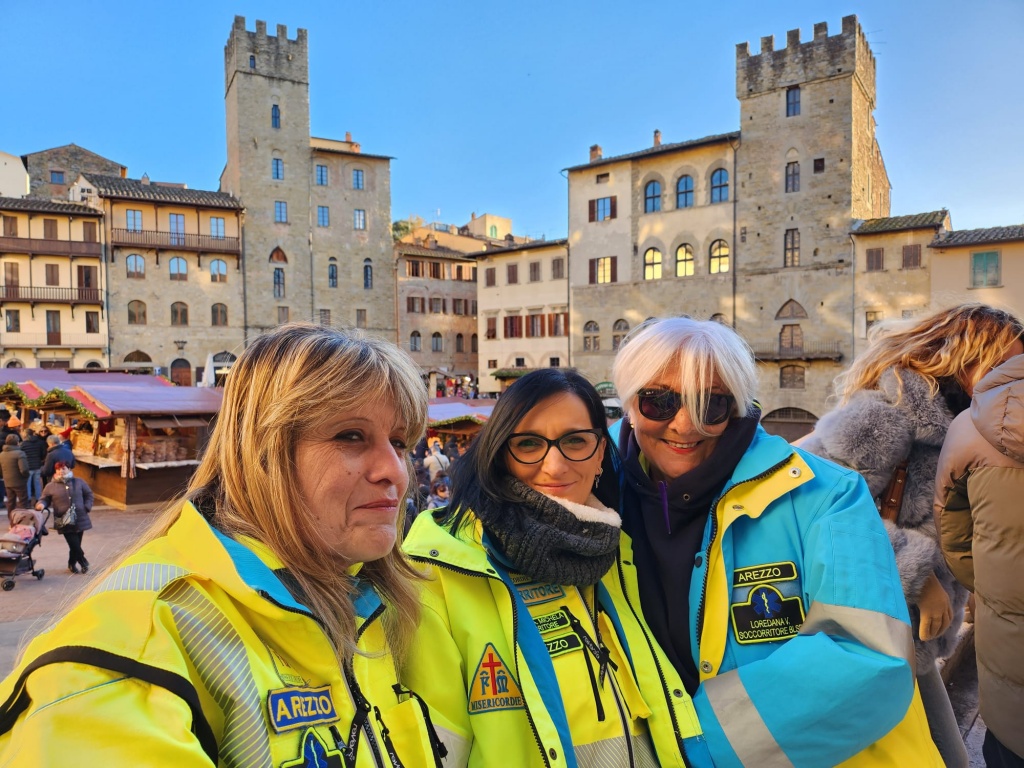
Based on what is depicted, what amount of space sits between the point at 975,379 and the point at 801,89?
32.7 metres

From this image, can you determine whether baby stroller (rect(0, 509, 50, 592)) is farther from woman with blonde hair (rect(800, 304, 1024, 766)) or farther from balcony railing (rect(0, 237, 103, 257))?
balcony railing (rect(0, 237, 103, 257))

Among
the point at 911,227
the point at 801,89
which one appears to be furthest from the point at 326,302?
the point at 911,227

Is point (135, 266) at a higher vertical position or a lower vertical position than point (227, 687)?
higher

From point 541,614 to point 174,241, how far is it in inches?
1589

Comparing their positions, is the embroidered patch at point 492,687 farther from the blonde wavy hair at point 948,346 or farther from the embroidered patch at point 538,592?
the blonde wavy hair at point 948,346

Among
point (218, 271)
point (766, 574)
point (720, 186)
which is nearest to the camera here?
point (766, 574)

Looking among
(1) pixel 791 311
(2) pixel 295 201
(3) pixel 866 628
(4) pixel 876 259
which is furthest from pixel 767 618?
(2) pixel 295 201

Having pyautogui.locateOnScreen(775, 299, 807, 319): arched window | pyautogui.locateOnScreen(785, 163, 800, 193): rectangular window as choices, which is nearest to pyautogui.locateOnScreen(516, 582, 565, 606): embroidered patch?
pyautogui.locateOnScreen(775, 299, 807, 319): arched window

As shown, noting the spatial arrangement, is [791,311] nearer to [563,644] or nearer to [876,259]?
[876,259]

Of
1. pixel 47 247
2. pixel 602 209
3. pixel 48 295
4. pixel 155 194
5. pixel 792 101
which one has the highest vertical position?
pixel 792 101

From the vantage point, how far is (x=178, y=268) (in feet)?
121

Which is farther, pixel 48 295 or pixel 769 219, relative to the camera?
pixel 48 295

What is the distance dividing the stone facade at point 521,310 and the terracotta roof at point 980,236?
17155 mm

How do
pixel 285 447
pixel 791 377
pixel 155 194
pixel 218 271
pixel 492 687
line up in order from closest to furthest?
pixel 285 447, pixel 492 687, pixel 791 377, pixel 155 194, pixel 218 271
